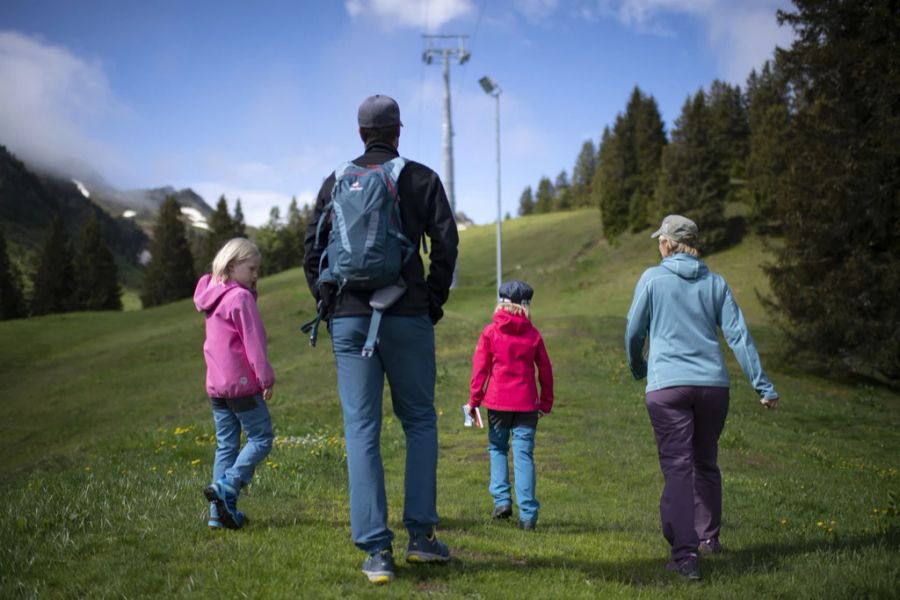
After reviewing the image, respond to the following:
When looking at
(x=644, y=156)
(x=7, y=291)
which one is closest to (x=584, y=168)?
(x=644, y=156)

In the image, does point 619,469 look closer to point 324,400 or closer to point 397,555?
point 397,555

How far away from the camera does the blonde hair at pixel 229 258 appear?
5992mm

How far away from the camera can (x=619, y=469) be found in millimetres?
10875

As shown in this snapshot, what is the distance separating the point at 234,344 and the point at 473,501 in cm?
371

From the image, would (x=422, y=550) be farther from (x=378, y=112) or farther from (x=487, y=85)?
(x=487, y=85)

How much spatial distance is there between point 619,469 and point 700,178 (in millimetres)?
53506

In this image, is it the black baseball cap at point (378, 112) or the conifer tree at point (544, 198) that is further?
the conifer tree at point (544, 198)

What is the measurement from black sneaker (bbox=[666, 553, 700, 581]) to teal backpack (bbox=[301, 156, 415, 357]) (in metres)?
2.66

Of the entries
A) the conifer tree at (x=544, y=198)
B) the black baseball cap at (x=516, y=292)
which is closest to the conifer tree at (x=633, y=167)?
the black baseball cap at (x=516, y=292)

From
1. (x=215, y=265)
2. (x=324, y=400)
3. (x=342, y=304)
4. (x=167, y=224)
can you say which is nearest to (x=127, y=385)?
(x=324, y=400)

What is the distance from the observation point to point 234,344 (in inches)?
235

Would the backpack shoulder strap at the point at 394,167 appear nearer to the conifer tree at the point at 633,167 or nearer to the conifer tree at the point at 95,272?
the conifer tree at the point at 633,167

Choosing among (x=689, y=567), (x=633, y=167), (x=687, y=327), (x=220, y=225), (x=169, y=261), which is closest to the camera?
(x=689, y=567)

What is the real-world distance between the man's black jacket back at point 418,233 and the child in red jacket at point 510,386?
8.93 ft
